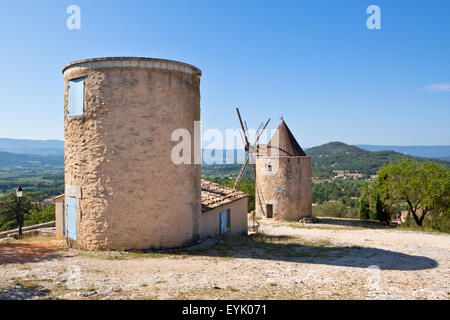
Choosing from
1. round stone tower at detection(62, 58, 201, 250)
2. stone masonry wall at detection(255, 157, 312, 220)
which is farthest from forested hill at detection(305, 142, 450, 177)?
round stone tower at detection(62, 58, 201, 250)

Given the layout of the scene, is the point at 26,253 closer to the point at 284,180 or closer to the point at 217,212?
the point at 217,212

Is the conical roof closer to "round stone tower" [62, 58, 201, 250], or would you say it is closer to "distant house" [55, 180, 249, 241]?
"distant house" [55, 180, 249, 241]

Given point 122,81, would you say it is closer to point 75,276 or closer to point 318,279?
point 75,276

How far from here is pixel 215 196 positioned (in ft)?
47.9

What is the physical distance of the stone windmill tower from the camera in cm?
2289

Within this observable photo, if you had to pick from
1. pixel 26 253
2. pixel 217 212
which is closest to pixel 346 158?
pixel 217 212

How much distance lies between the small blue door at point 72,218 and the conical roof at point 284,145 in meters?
15.4

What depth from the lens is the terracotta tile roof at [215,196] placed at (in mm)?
13227

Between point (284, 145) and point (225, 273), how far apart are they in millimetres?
16568

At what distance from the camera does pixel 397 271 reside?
852 cm

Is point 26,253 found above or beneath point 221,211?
beneath

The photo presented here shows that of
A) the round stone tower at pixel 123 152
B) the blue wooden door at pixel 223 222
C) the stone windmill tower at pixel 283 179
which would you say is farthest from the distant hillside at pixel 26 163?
the round stone tower at pixel 123 152
